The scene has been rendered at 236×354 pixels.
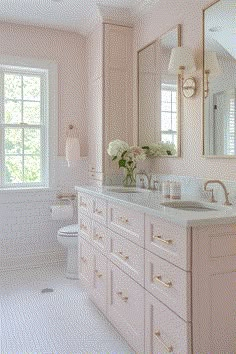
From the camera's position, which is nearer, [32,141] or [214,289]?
[214,289]

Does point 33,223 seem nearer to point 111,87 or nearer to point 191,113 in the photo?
point 111,87

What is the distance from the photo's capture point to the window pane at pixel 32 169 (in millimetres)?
3916

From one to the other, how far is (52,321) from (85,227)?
79cm

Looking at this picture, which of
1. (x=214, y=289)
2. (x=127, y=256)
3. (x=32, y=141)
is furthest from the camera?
(x=32, y=141)

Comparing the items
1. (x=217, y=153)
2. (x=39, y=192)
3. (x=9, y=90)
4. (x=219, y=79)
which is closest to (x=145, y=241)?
(x=217, y=153)

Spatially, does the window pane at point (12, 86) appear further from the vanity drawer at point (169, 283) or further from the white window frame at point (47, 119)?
the vanity drawer at point (169, 283)

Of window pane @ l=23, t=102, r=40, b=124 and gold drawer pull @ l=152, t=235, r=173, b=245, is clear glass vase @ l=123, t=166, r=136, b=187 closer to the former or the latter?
window pane @ l=23, t=102, r=40, b=124

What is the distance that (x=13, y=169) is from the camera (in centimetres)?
386

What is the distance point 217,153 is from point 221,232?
91 centimetres

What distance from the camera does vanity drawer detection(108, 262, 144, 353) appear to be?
1942mm

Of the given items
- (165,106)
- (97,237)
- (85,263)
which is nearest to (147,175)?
(165,106)

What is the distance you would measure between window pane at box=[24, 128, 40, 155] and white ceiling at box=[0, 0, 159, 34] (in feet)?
4.00

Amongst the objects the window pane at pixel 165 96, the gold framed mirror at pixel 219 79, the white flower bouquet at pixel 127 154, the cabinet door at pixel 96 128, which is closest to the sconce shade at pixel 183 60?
the gold framed mirror at pixel 219 79

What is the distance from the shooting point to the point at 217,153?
7.68 ft
